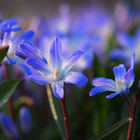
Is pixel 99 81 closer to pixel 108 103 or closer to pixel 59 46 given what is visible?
pixel 59 46

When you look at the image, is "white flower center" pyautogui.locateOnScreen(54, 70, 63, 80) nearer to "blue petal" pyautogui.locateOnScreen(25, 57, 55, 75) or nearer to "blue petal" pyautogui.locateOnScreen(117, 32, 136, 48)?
"blue petal" pyautogui.locateOnScreen(25, 57, 55, 75)

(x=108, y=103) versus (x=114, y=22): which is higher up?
(x=114, y=22)

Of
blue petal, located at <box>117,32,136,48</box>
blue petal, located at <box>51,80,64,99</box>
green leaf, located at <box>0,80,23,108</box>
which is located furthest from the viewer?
blue petal, located at <box>117,32,136,48</box>

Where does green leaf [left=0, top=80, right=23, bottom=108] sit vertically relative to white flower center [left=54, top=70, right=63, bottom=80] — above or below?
below

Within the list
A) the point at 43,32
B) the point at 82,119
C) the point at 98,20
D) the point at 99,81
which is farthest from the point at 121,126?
the point at 98,20

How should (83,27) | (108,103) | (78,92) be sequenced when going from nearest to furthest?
(108,103), (78,92), (83,27)

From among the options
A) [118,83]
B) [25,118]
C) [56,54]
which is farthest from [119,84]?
[25,118]

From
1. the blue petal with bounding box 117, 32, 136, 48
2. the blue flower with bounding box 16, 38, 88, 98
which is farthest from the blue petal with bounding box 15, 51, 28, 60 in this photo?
the blue petal with bounding box 117, 32, 136, 48
